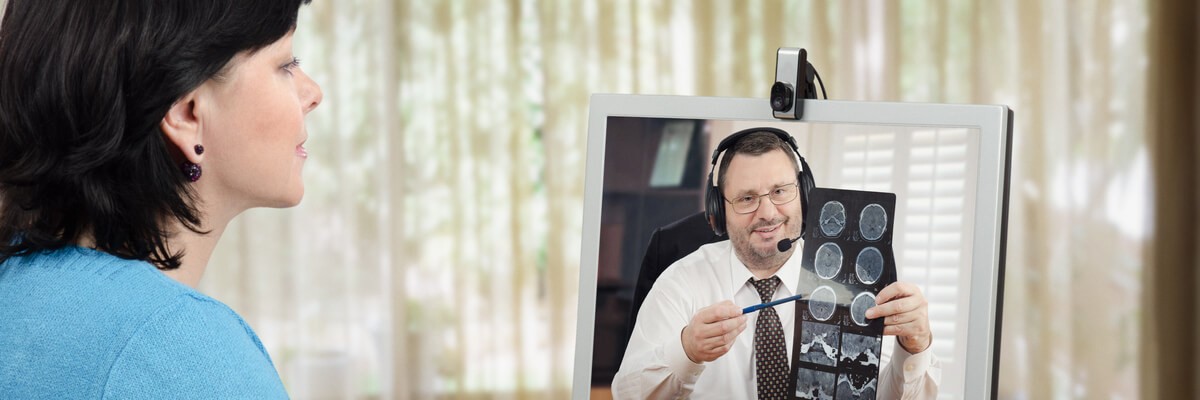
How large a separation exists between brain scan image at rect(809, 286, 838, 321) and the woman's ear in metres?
0.68

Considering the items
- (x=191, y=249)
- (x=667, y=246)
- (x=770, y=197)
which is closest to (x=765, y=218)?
(x=770, y=197)

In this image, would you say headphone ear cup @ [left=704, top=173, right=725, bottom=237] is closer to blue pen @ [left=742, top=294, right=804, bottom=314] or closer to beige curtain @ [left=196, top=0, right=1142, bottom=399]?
blue pen @ [left=742, top=294, right=804, bottom=314]

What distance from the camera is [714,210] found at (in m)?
1.09

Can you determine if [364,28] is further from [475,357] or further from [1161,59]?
[1161,59]

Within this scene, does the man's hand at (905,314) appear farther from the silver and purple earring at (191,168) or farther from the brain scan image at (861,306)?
the silver and purple earring at (191,168)

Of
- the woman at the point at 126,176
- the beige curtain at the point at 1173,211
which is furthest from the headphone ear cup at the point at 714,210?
the beige curtain at the point at 1173,211

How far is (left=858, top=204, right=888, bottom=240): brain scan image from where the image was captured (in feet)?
3.38

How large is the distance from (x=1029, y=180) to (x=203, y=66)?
2.34 metres

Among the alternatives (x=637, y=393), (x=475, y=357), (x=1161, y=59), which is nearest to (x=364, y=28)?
(x=475, y=357)

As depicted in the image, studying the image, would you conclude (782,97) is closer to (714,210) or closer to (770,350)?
(714,210)

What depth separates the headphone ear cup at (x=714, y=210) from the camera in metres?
1.08

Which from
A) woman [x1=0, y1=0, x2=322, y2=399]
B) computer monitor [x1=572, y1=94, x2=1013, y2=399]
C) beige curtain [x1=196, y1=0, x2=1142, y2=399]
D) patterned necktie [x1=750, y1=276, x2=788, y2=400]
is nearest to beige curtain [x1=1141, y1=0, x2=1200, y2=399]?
beige curtain [x1=196, y1=0, x2=1142, y2=399]

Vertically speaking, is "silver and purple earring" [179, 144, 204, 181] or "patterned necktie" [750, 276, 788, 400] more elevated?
"silver and purple earring" [179, 144, 204, 181]

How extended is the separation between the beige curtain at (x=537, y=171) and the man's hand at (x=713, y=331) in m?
1.51
